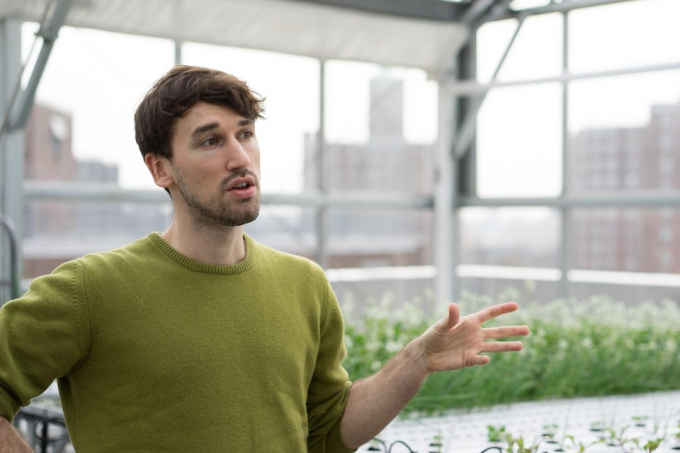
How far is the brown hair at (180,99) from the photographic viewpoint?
5.42 ft

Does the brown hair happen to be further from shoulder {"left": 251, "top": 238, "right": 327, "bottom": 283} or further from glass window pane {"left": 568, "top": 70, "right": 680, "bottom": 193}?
glass window pane {"left": 568, "top": 70, "right": 680, "bottom": 193}

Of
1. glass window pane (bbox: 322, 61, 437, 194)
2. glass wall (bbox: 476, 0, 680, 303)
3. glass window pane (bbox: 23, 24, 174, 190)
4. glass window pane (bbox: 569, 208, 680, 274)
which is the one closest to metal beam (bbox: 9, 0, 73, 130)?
glass window pane (bbox: 23, 24, 174, 190)

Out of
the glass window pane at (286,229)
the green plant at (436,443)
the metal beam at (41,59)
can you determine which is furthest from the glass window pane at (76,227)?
the green plant at (436,443)

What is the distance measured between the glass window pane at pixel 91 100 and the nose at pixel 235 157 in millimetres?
3730

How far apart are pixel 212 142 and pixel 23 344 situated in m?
0.51

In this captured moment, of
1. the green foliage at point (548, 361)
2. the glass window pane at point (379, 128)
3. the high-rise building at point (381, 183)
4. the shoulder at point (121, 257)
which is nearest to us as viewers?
the shoulder at point (121, 257)

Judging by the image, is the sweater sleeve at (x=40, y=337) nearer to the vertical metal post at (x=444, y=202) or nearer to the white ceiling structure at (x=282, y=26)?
the white ceiling structure at (x=282, y=26)

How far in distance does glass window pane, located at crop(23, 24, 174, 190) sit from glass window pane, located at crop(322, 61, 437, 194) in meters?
1.34

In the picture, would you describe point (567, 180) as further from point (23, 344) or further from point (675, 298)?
point (23, 344)

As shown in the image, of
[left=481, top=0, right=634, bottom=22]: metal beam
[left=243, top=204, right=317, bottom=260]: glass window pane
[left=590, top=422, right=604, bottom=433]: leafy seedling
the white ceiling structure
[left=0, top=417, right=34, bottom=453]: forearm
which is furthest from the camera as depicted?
[left=243, top=204, right=317, bottom=260]: glass window pane

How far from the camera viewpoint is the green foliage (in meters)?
3.36

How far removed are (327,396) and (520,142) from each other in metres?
5.18

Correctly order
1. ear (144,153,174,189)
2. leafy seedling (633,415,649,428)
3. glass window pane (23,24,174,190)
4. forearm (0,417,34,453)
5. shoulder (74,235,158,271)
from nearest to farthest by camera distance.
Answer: forearm (0,417,34,453) → shoulder (74,235,158,271) → ear (144,153,174,189) → leafy seedling (633,415,649,428) → glass window pane (23,24,174,190)

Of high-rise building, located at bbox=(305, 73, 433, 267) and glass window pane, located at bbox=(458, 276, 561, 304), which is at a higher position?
high-rise building, located at bbox=(305, 73, 433, 267)
